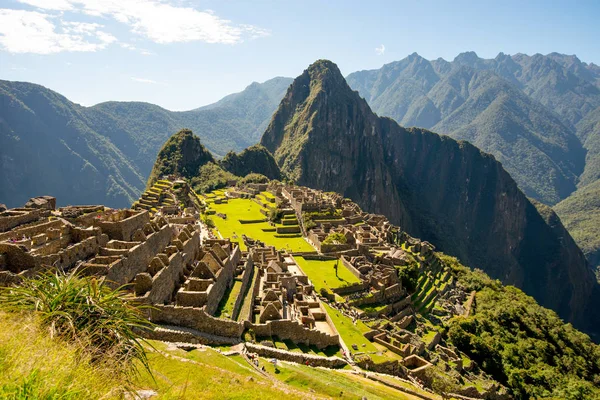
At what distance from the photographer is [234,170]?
146 m

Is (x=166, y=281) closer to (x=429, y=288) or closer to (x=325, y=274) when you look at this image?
(x=325, y=274)

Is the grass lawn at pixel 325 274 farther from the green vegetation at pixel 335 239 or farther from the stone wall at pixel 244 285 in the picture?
the stone wall at pixel 244 285

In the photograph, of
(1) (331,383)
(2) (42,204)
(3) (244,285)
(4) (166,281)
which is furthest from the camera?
(2) (42,204)

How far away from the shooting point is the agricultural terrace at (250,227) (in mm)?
54428

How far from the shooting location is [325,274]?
145 feet

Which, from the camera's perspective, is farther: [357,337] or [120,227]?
[357,337]

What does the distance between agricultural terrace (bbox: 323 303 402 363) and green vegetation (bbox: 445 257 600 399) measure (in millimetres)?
15416

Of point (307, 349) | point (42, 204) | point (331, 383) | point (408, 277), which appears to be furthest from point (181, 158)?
point (331, 383)

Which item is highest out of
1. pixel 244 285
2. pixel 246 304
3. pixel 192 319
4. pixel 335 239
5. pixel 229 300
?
pixel 192 319

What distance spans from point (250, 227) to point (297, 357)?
41013 millimetres

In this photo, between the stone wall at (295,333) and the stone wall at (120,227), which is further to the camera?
the stone wall at (120,227)

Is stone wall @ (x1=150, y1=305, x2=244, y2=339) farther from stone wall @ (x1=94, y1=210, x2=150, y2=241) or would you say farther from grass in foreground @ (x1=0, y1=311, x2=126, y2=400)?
grass in foreground @ (x1=0, y1=311, x2=126, y2=400)

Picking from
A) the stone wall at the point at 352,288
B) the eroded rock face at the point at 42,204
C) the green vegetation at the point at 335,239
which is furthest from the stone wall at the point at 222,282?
the green vegetation at the point at 335,239

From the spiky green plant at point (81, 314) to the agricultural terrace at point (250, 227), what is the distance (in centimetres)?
3618
